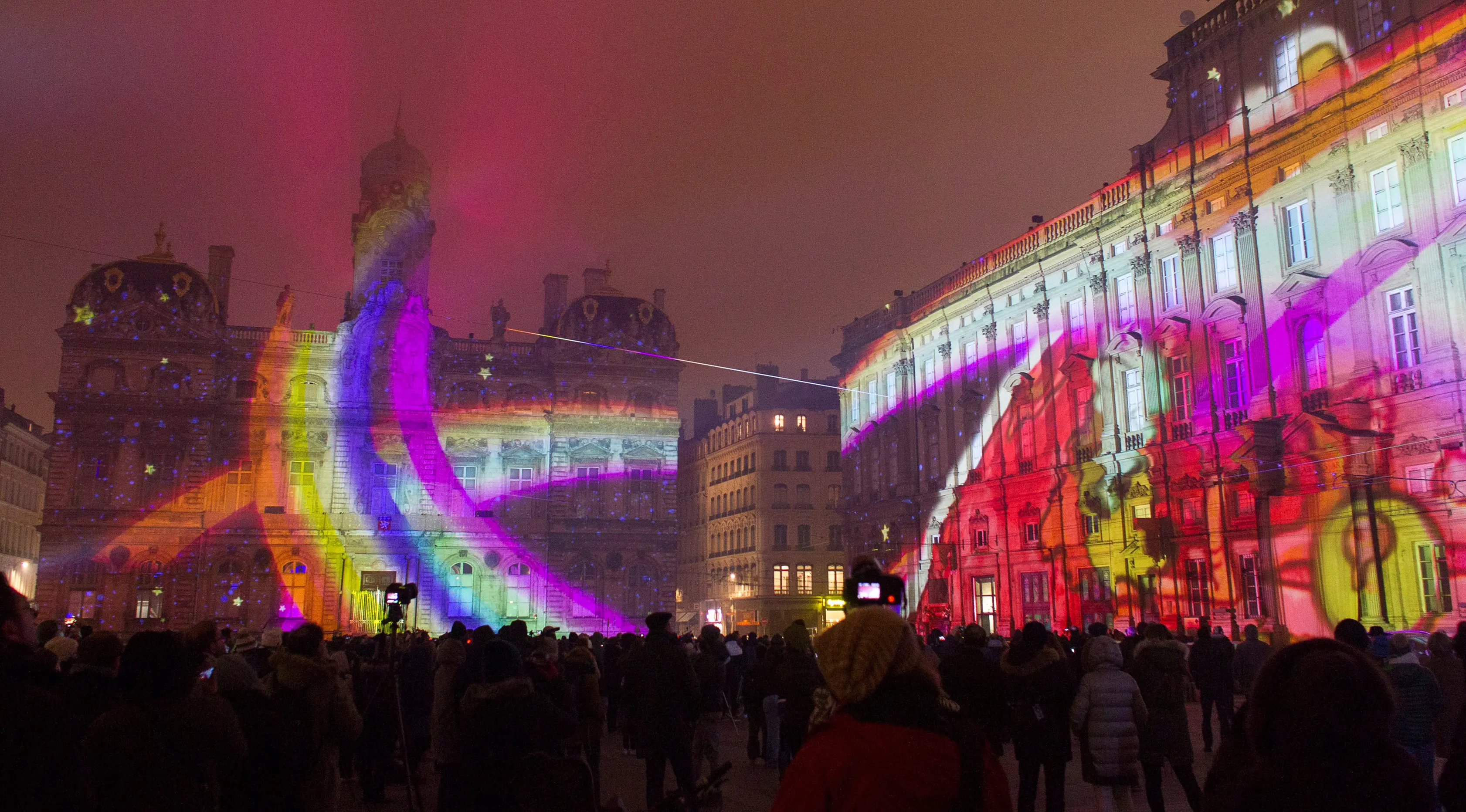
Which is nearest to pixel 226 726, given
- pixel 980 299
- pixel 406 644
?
pixel 406 644

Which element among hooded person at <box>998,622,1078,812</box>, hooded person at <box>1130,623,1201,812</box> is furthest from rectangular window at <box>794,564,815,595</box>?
hooded person at <box>998,622,1078,812</box>

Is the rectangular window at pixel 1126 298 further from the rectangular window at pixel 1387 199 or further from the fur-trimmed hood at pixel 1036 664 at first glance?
the fur-trimmed hood at pixel 1036 664

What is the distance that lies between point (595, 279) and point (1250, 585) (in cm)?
3839

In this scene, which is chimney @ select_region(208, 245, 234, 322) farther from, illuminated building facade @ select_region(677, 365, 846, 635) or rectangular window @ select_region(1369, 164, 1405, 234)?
rectangular window @ select_region(1369, 164, 1405, 234)

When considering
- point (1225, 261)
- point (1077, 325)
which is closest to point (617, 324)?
point (1077, 325)

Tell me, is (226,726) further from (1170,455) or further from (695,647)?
(1170,455)

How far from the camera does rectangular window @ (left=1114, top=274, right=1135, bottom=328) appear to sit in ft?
113

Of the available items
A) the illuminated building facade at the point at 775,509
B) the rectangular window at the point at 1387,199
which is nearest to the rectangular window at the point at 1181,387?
the rectangular window at the point at 1387,199

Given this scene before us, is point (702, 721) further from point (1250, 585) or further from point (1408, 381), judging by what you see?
point (1250, 585)

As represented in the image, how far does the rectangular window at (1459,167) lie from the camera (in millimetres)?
24328

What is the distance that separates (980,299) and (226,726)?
3932cm

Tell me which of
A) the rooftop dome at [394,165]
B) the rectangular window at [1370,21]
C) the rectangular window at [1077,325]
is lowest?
the rectangular window at [1077,325]

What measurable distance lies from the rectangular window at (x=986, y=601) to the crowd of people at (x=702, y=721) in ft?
88.8

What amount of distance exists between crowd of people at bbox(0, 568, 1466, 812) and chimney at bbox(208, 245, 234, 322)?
46.1 metres
